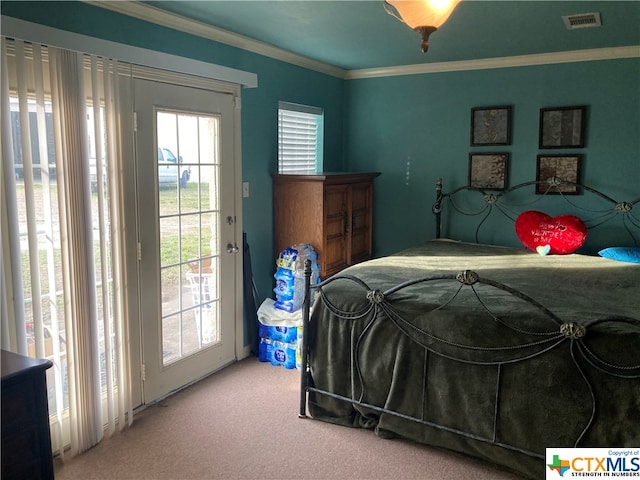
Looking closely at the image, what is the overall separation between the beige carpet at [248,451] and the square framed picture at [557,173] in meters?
2.36

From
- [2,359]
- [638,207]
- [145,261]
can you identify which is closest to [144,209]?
[145,261]

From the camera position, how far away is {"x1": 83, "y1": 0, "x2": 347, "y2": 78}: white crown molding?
107 inches

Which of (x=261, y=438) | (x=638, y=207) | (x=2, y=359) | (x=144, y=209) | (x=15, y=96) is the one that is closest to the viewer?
(x=2, y=359)

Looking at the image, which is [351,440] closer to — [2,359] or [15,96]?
[2,359]

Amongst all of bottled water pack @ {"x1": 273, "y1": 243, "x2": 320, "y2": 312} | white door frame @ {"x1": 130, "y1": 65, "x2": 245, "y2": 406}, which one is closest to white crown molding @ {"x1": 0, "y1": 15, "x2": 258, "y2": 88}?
white door frame @ {"x1": 130, "y1": 65, "x2": 245, "y2": 406}

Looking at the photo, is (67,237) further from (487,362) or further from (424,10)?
(487,362)

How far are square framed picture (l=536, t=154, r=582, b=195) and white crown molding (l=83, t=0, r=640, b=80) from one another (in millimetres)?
719

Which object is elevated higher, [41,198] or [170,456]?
[41,198]

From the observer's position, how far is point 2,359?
5.66 ft

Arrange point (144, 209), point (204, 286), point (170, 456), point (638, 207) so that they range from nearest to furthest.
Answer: point (170, 456) → point (144, 209) → point (204, 286) → point (638, 207)

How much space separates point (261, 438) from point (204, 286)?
1.12 m

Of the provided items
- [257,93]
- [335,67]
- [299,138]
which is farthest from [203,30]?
[335,67]

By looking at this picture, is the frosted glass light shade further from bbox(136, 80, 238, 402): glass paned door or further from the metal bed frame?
bbox(136, 80, 238, 402): glass paned door

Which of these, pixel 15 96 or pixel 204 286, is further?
pixel 204 286
